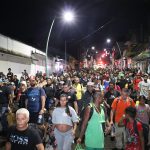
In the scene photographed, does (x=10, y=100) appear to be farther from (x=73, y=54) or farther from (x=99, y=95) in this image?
(x=73, y=54)

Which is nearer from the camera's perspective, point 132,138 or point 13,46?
point 132,138

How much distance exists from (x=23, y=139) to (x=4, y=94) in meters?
7.25

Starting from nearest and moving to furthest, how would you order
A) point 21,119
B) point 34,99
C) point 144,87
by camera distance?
point 21,119
point 34,99
point 144,87

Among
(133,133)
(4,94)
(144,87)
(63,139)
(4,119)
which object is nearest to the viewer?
(133,133)

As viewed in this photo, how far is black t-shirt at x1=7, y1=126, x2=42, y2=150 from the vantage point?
478cm

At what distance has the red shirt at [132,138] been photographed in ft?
20.6

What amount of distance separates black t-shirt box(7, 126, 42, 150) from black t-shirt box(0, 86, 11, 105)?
6.99 m

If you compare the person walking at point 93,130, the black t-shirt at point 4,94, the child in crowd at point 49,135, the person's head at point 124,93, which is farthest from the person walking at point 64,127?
the black t-shirt at point 4,94

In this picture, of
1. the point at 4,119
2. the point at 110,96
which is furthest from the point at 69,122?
the point at 110,96

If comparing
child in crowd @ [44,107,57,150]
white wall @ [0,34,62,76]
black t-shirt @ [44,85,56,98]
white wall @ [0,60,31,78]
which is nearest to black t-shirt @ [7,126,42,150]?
child in crowd @ [44,107,57,150]

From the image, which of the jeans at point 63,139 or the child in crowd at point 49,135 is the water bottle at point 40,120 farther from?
the jeans at point 63,139

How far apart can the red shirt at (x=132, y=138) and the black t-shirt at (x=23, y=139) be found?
6.79ft

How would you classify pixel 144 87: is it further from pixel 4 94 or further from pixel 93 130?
pixel 93 130

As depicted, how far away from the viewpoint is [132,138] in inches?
250
